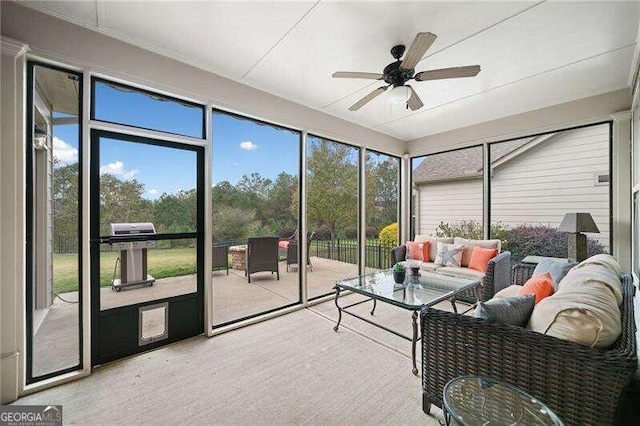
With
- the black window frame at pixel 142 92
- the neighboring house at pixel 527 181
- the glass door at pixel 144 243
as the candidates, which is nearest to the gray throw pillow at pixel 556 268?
the neighboring house at pixel 527 181

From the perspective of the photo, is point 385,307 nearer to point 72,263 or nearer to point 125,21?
point 72,263

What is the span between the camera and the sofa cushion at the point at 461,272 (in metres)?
3.64

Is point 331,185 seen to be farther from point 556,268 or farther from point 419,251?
point 556,268

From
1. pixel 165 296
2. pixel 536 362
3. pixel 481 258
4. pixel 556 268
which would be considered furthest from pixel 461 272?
pixel 165 296

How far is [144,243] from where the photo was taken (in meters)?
2.56

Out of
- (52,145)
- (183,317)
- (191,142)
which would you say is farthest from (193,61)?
(183,317)

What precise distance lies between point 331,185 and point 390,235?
6.01 ft

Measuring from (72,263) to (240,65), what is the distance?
7.86 feet

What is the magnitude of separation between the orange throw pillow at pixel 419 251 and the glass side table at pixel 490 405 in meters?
3.24

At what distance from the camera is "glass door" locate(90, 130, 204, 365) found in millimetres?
2334

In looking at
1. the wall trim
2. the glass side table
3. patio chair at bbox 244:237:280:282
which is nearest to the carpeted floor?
the glass side table

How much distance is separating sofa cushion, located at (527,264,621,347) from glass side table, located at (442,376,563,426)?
350 millimetres

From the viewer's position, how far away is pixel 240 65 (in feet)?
9.06

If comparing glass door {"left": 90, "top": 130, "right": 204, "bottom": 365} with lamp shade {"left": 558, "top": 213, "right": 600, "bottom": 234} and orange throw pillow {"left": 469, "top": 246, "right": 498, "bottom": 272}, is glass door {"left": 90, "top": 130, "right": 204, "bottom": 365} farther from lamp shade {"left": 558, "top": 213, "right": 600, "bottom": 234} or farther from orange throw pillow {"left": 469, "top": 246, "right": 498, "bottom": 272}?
lamp shade {"left": 558, "top": 213, "right": 600, "bottom": 234}
